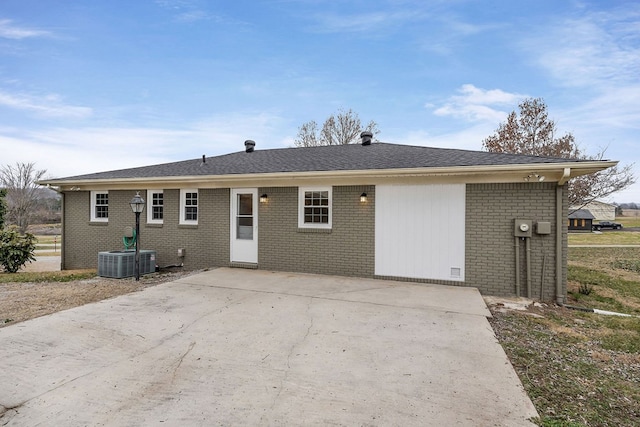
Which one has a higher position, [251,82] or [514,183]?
[251,82]

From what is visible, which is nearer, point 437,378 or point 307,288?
point 437,378

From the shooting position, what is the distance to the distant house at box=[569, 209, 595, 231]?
3400 centimetres

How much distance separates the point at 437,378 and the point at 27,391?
3817 mm

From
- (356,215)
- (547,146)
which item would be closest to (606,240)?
(547,146)

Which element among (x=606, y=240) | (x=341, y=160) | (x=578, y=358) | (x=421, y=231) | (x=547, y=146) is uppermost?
(x=547, y=146)

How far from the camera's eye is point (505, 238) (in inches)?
254

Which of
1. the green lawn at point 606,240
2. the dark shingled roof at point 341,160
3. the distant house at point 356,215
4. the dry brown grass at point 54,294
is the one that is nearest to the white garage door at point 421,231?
the distant house at point 356,215

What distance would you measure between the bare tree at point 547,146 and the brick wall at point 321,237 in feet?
46.8

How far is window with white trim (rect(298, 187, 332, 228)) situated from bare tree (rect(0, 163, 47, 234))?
3506cm

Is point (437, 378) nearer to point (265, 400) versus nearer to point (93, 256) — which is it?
point (265, 400)

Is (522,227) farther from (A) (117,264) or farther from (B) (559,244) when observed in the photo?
(A) (117,264)

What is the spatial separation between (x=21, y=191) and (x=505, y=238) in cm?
4212

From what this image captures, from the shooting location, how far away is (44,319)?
14.9 ft

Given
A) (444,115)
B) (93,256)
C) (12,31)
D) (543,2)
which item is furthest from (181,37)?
(444,115)
